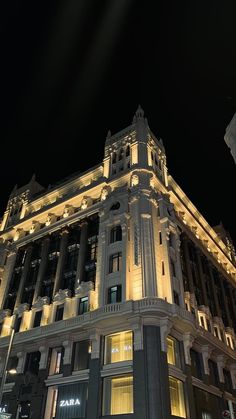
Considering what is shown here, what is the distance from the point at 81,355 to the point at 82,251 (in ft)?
43.7

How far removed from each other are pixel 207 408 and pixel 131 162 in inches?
1250

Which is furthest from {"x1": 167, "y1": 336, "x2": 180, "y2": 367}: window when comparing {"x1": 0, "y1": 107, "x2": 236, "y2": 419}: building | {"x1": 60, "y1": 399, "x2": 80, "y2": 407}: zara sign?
{"x1": 60, "y1": 399, "x2": 80, "y2": 407}: zara sign

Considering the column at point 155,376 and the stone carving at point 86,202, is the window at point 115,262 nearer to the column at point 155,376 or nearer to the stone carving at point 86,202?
the column at point 155,376

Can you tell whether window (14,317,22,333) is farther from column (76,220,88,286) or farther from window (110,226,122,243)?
window (110,226,122,243)

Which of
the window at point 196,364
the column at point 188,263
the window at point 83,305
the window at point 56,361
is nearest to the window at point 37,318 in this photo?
the window at point 56,361

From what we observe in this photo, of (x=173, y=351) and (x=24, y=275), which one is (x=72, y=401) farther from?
(x=24, y=275)

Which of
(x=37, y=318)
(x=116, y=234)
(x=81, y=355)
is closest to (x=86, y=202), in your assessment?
(x=116, y=234)

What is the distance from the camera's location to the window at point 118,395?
30453 mm

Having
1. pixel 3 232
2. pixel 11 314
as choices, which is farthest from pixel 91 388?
pixel 3 232

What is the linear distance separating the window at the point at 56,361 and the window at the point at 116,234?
13.6 meters

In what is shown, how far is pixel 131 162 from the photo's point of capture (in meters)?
49.6

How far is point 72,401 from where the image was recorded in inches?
1286

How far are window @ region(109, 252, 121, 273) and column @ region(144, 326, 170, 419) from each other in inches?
325

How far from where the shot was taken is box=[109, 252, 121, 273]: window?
3900cm
